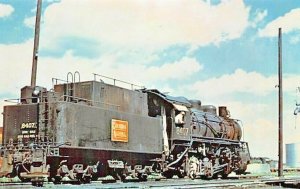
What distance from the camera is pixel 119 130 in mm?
19703

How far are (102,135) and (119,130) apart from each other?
1.06 metres

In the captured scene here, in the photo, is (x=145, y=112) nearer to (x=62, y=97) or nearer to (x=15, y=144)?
(x=62, y=97)

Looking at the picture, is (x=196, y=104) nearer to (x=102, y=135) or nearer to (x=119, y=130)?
(x=119, y=130)

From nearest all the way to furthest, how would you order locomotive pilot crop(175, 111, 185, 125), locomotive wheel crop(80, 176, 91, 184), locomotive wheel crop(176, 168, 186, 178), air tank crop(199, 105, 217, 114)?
locomotive wheel crop(80, 176, 91, 184) → locomotive pilot crop(175, 111, 185, 125) → locomotive wheel crop(176, 168, 186, 178) → air tank crop(199, 105, 217, 114)

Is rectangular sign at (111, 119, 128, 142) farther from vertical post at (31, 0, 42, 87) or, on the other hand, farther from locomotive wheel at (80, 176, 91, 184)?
vertical post at (31, 0, 42, 87)

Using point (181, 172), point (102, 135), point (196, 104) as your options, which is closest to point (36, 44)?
point (196, 104)

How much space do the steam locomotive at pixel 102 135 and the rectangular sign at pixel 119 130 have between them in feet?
0.13

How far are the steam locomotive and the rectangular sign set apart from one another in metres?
0.04

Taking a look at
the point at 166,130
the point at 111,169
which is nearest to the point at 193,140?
the point at 166,130

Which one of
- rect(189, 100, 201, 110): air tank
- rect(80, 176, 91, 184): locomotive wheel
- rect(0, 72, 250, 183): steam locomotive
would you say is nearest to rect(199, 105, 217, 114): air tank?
rect(189, 100, 201, 110): air tank

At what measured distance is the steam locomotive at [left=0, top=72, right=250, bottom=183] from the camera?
1755cm

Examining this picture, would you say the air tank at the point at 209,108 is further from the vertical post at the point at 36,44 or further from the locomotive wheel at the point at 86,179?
the locomotive wheel at the point at 86,179

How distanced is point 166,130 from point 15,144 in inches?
298

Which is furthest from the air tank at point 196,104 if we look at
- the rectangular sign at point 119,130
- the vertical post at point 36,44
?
the vertical post at point 36,44
